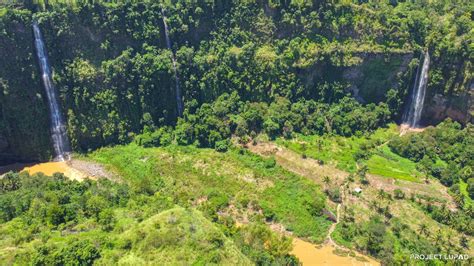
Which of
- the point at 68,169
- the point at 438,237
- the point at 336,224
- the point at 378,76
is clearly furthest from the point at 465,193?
the point at 68,169

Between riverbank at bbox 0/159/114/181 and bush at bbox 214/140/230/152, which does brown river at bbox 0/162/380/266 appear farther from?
riverbank at bbox 0/159/114/181

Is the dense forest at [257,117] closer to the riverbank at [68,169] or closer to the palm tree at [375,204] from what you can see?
the palm tree at [375,204]

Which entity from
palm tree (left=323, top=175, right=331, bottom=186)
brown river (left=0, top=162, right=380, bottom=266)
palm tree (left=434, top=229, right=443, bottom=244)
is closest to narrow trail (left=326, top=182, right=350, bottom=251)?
brown river (left=0, top=162, right=380, bottom=266)

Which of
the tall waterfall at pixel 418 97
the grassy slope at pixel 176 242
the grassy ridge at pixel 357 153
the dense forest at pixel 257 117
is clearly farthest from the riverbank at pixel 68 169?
the tall waterfall at pixel 418 97

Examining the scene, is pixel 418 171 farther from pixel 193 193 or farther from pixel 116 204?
pixel 116 204

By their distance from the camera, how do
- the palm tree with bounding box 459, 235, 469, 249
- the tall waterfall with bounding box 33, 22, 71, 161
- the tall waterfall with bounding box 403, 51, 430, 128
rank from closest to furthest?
the palm tree with bounding box 459, 235, 469, 249 → the tall waterfall with bounding box 33, 22, 71, 161 → the tall waterfall with bounding box 403, 51, 430, 128
